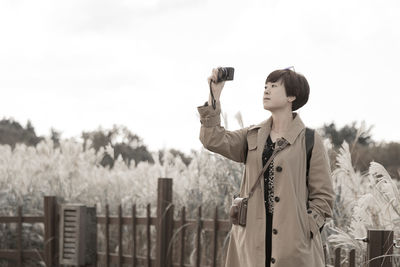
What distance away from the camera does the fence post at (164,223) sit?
21.2ft

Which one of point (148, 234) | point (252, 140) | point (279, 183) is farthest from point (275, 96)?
point (148, 234)

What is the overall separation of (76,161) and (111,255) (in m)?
2.14

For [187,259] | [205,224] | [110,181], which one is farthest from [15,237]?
[205,224]

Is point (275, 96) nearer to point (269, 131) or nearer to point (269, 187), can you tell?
point (269, 131)

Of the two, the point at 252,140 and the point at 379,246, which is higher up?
the point at 252,140

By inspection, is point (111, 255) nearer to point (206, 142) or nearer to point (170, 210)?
point (170, 210)

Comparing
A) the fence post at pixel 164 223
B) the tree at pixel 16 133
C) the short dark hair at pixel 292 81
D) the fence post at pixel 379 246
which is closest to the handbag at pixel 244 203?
the short dark hair at pixel 292 81

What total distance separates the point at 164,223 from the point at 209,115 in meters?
3.12

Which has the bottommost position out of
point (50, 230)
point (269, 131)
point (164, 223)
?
point (50, 230)

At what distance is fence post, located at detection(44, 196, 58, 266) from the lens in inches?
303

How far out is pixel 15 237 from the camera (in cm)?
812

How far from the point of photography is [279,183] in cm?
342

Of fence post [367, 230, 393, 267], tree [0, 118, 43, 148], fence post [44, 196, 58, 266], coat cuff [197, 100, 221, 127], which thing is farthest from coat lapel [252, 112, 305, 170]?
tree [0, 118, 43, 148]

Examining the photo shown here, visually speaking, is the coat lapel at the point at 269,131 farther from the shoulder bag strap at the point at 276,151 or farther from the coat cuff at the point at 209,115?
the coat cuff at the point at 209,115
